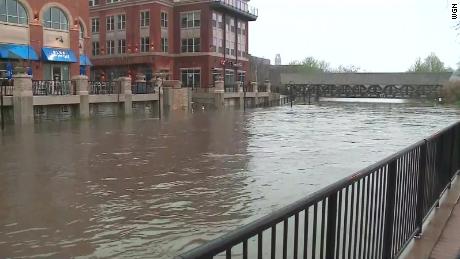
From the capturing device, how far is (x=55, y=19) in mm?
36969

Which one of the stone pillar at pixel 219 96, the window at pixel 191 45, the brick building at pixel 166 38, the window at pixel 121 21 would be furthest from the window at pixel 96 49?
the stone pillar at pixel 219 96

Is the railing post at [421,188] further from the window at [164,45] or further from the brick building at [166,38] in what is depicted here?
the window at [164,45]

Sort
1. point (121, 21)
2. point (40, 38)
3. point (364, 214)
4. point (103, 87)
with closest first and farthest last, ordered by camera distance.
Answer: point (364, 214) → point (40, 38) → point (103, 87) → point (121, 21)

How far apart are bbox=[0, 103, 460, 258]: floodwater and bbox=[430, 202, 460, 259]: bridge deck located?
2987mm

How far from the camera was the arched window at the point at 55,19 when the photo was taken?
119 feet

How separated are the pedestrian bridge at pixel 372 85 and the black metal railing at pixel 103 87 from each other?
48237 mm

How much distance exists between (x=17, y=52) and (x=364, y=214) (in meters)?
34.4

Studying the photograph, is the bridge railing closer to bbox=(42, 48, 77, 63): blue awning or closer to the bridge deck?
the bridge deck

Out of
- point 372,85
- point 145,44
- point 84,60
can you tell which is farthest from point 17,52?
point 372,85

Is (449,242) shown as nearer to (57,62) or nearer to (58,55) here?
(58,55)

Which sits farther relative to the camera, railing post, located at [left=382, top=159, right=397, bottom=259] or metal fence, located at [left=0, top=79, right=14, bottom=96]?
metal fence, located at [left=0, top=79, right=14, bottom=96]

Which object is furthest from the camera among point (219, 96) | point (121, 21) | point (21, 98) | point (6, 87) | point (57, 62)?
point (121, 21)

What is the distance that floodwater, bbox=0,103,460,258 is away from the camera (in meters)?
6.70

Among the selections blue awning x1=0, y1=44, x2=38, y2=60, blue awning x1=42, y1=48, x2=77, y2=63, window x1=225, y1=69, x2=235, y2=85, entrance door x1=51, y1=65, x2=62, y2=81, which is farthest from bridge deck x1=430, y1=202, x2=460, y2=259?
window x1=225, y1=69, x2=235, y2=85
